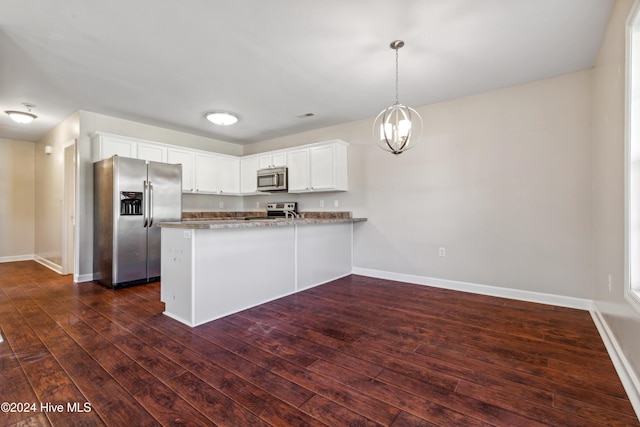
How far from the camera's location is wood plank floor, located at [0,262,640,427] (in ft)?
4.94

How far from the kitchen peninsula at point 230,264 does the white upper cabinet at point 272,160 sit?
191 centimetres

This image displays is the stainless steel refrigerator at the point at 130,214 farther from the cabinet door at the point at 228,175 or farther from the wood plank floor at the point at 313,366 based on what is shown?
the cabinet door at the point at 228,175

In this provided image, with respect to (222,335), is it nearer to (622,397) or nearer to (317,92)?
(622,397)

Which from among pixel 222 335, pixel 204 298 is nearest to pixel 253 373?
pixel 222 335

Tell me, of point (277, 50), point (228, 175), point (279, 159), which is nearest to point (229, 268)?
point (277, 50)

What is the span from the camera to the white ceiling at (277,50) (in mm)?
2168

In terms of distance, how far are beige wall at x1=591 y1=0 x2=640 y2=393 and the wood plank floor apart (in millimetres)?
297

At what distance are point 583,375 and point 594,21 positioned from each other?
2.68 meters

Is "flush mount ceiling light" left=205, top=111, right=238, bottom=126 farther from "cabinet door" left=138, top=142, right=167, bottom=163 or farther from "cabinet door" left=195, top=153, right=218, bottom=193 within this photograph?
"cabinet door" left=195, top=153, right=218, bottom=193

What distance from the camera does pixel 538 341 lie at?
91.8 inches

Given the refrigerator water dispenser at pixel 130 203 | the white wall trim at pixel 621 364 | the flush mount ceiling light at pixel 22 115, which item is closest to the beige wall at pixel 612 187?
the white wall trim at pixel 621 364

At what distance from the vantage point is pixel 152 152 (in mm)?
4723

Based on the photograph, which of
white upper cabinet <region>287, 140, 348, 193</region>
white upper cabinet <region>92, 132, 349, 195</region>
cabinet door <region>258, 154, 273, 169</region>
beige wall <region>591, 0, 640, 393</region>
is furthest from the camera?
cabinet door <region>258, 154, 273, 169</region>

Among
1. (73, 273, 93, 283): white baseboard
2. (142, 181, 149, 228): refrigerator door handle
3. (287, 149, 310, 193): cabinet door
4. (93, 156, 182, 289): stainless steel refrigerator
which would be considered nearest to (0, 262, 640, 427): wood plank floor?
(93, 156, 182, 289): stainless steel refrigerator
